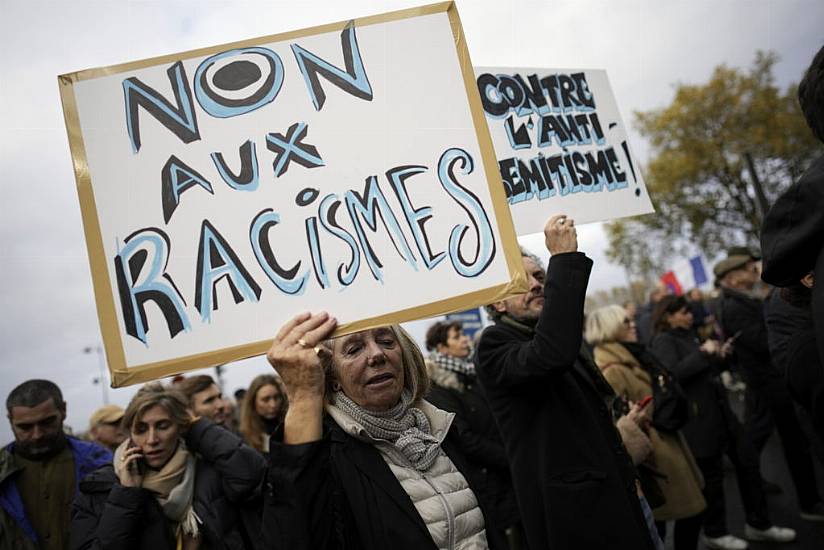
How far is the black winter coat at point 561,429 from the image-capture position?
2.23 metres

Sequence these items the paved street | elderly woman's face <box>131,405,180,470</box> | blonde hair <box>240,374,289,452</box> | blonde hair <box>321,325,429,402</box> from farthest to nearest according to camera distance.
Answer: blonde hair <box>240,374,289,452</box>, the paved street, elderly woman's face <box>131,405,180,470</box>, blonde hair <box>321,325,429,402</box>

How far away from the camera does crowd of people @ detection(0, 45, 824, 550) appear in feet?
5.28

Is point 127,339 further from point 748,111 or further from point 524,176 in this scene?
point 748,111

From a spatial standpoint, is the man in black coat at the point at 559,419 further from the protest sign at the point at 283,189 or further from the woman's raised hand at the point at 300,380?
the woman's raised hand at the point at 300,380

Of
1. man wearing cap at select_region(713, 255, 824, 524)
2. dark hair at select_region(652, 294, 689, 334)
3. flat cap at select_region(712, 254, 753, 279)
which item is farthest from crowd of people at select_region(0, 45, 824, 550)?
flat cap at select_region(712, 254, 753, 279)

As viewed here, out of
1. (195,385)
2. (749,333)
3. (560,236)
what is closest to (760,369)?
(749,333)

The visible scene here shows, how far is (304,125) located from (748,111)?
23507mm

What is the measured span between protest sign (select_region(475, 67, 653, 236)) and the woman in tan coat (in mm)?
1438

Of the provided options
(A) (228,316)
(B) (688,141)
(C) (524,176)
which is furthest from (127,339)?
(B) (688,141)

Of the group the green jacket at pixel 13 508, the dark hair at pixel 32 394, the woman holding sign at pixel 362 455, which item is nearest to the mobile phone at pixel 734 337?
the woman holding sign at pixel 362 455

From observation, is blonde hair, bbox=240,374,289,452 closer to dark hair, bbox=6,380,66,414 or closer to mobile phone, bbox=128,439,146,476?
dark hair, bbox=6,380,66,414

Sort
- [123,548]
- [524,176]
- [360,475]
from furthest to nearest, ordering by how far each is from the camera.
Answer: [524,176] → [123,548] → [360,475]

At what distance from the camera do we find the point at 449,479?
6.31ft

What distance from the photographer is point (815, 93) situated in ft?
5.43
